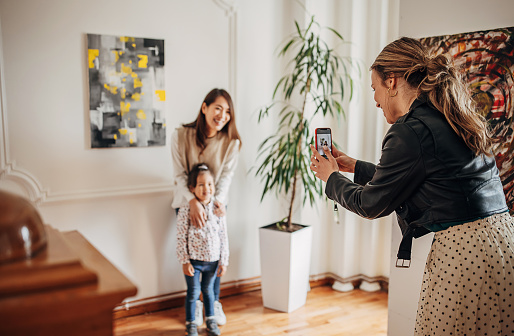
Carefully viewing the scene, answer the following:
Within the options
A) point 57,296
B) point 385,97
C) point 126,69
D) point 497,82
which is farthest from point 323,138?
point 57,296

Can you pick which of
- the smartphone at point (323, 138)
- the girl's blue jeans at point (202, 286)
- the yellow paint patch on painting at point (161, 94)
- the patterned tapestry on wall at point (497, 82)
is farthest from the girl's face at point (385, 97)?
the yellow paint patch on painting at point (161, 94)

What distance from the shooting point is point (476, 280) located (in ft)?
4.94

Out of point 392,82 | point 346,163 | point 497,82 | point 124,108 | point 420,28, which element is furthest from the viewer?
point 124,108

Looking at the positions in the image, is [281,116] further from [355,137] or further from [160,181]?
[160,181]

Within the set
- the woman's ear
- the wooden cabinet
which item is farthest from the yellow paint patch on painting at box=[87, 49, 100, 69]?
the wooden cabinet

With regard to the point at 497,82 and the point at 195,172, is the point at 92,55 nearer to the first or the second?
the point at 195,172

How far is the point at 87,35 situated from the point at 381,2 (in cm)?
203

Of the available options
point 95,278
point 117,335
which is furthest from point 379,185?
point 117,335

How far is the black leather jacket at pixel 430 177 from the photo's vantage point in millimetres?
1487

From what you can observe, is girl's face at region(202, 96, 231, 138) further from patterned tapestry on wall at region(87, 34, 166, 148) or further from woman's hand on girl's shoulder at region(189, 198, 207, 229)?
woman's hand on girl's shoulder at region(189, 198, 207, 229)

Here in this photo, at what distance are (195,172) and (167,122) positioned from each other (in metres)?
0.46

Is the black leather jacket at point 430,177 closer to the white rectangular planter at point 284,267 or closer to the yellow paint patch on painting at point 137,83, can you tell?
the white rectangular planter at point 284,267

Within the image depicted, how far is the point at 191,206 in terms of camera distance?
2.90 metres

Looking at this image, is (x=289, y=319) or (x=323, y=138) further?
(x=289, y=319)
